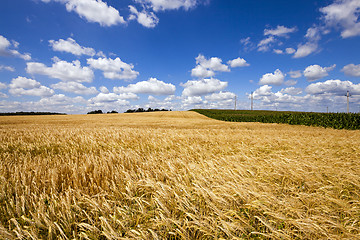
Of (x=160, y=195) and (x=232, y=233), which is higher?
(x=160, y=195)

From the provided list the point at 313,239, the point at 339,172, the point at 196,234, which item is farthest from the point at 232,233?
the point at 339,172

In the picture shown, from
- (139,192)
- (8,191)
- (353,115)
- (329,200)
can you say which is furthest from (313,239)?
(353,115)

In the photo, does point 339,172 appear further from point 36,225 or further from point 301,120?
point 301,120

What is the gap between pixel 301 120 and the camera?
31.1 meters

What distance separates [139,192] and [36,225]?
3.14 ft

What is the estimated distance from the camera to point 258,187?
201cm

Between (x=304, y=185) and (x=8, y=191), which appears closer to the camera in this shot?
(x=8, y=191)

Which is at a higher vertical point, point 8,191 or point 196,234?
point 8,191

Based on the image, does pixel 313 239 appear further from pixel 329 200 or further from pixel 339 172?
pixel 339 172

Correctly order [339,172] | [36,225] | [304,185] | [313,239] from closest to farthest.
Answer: [313,239]
[36,225]
[304,185]
[339,172]

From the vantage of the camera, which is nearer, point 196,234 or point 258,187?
point 196,234

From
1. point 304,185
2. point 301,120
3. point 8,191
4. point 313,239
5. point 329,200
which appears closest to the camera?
point 313,239

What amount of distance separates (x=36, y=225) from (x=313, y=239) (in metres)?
2.29

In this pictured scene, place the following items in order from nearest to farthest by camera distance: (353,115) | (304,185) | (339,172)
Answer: (304,185)
(339,172)
(353,115)
